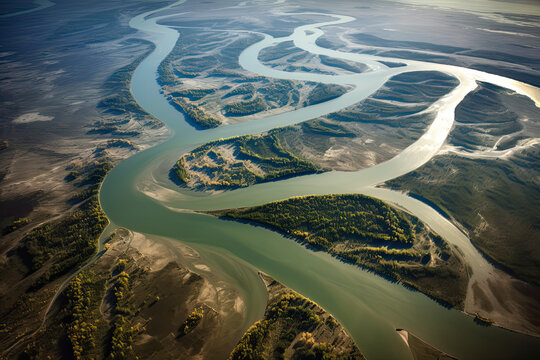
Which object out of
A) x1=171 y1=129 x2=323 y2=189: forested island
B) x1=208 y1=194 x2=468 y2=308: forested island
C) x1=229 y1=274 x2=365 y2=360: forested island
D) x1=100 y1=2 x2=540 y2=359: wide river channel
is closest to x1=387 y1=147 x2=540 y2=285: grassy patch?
x1=100 y1=2 x2=540 y2=359: wide river channel

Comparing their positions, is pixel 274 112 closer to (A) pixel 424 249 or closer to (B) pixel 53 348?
(A) pixel 424 249

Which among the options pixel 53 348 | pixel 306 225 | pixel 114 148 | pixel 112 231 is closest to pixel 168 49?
pixel 114 148

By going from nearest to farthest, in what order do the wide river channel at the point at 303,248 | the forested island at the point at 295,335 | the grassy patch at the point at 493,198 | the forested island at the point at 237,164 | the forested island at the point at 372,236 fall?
the forested island at the point at 295,335, the wide river channel at the point at 303,248, the forested island at the point at 372,236, the grassy patch at the point at 493,198, the forested island at the point at 237,164

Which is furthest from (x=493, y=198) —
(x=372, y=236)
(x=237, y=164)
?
(x=237, y=164)

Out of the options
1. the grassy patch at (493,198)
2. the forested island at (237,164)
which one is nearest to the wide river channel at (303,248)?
the forested island at (237,164)

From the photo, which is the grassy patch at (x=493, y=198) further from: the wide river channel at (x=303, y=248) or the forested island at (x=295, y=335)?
the forested island at (x=295, y=335)

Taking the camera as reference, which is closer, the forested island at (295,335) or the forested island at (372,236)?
the forested island at (295,335)

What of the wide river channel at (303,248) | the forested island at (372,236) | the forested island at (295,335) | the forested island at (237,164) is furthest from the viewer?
the forested island at (237,164)

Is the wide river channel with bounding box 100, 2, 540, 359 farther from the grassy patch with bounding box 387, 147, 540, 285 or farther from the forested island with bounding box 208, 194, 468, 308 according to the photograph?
the grassy patch with bounding box 387, 147, 540, 285
